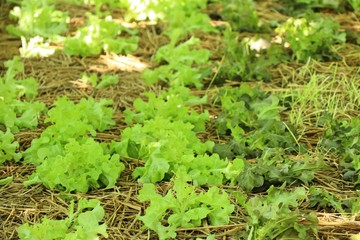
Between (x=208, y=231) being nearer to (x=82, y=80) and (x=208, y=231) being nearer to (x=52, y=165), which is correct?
(x=52, y=165)

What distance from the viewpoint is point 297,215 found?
263cm

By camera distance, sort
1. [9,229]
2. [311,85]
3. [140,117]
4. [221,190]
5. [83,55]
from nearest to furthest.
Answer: [9,229], [221,190], [140,117], [311,85], [83,55]

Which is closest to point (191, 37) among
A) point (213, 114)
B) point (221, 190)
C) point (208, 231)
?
point (213, 114)

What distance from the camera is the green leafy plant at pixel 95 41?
443 centimetres

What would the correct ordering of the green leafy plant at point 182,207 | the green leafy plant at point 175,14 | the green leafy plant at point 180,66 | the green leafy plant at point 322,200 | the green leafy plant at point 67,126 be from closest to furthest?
the green leafy plant at point 182,207, the green leafy plant at point 322,200, the green leafy plant at point 67,126, the green leafy plant at point 180,66, the green leafy plant at point 175,14

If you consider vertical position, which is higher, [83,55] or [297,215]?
[297,215]

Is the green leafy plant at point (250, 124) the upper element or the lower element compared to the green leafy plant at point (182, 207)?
lower

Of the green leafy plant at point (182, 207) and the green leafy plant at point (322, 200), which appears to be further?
the green leafy plant at point (322, 200)

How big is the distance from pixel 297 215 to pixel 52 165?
1.06m

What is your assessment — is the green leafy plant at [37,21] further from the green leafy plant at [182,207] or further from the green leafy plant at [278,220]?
the green leafy plant at [278,220]

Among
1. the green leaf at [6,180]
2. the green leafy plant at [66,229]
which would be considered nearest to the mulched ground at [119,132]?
the green leaf at [6,180]

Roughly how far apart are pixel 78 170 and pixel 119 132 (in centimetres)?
57

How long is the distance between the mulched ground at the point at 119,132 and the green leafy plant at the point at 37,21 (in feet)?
0.27

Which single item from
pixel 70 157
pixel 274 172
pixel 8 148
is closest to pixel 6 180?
pixel 8 148
